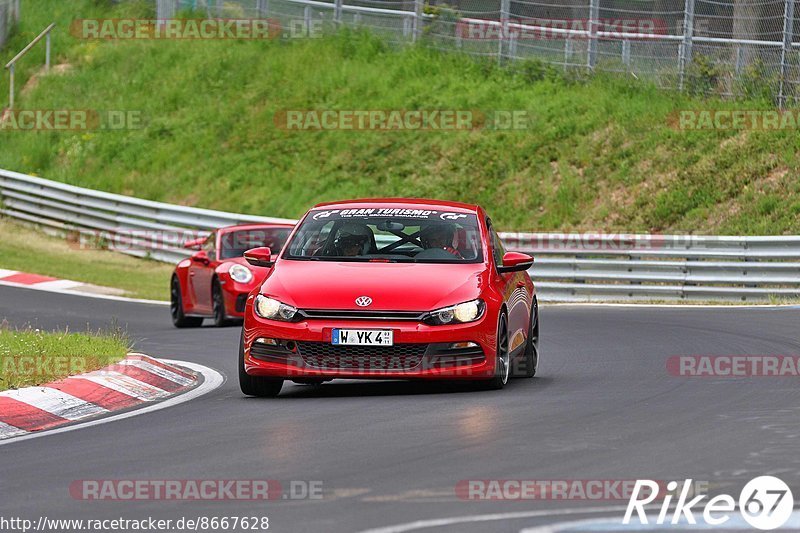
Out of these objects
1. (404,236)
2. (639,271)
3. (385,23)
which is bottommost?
(639,271)

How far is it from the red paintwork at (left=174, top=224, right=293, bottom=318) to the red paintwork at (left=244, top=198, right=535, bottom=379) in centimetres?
775

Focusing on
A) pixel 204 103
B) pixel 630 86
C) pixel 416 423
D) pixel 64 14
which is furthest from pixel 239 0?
pixel 416 423

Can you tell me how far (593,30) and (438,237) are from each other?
2101 cm

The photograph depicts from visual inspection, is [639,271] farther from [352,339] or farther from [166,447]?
[166,447]

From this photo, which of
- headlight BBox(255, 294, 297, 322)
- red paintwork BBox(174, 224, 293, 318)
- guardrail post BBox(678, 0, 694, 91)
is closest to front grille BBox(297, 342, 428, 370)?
headlight BBox(255, 294, 297, 322)

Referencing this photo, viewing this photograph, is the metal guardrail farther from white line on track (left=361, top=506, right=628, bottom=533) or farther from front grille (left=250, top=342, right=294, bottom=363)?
white line on track (left=361, top=506, right=628, bottom=533)

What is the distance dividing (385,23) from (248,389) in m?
28.0

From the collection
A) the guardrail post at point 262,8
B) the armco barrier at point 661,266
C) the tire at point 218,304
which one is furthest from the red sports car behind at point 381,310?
the guardrail post at point 262,8

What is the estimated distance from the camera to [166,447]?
8.56 meters

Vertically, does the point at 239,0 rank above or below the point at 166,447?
above

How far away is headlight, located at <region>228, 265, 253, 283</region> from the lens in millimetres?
19438

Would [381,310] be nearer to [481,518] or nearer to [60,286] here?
[481,518]

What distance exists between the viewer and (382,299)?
10930 millimetres

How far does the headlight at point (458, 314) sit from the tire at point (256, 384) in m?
1.27
